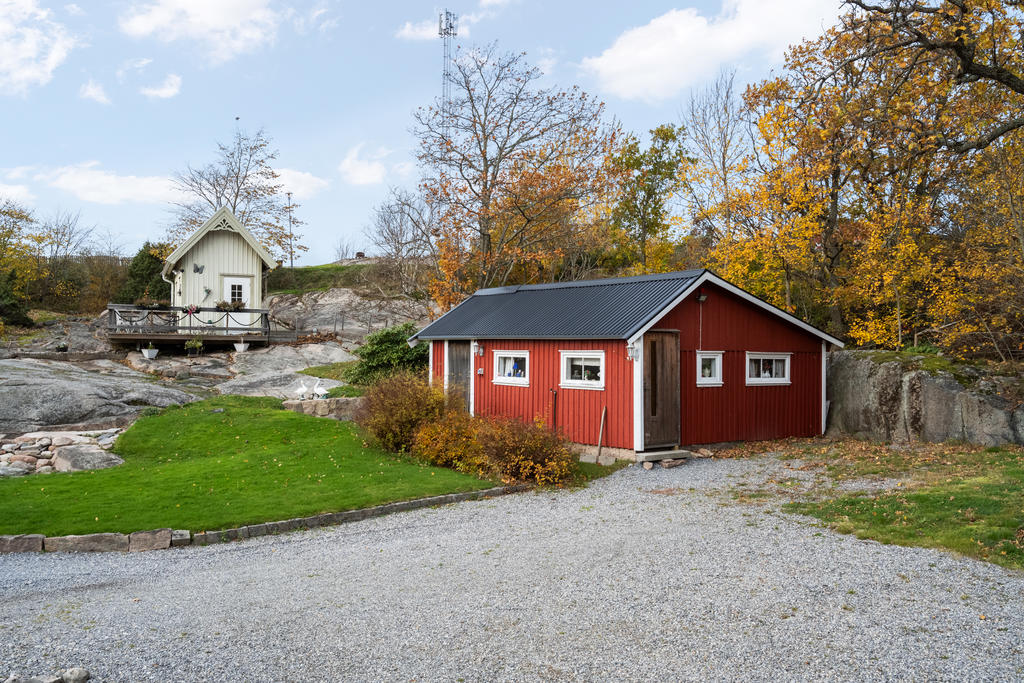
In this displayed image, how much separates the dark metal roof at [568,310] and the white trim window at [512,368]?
1.65 ft

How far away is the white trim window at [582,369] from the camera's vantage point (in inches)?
595

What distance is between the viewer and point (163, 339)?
90.3 feet

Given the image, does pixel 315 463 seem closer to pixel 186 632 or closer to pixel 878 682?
pixel 186 632

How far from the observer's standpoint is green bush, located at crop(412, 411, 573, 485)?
12898 mm

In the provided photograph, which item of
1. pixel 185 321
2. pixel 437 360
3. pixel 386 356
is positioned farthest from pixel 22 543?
pixel 185 321

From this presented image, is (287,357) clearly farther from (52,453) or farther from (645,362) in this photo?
(645,362)

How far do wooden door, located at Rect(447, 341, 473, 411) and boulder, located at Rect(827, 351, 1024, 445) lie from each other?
986 centimetres

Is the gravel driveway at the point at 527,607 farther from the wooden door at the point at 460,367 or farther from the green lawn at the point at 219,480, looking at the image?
the wooden door at the point at 460,367

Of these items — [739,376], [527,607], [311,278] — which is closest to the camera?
[527,607]

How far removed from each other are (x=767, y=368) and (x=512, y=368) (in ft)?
21.2

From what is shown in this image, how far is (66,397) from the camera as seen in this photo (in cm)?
1689

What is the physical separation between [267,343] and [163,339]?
405 centimetres

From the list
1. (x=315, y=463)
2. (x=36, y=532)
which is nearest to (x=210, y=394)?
(x=315, y=463)

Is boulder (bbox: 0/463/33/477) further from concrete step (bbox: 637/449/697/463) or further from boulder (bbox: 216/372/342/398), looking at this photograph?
concrete step (bbox: 637/449/697/463)
